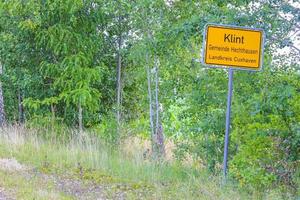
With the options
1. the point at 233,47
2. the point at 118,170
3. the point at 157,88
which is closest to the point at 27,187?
the point at 118,170

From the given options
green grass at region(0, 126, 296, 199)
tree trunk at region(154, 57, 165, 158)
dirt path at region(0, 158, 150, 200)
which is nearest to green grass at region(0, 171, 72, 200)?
dirt path at region(0, 158, 150, 200)

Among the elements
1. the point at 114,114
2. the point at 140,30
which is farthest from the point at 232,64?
the point at 114,114

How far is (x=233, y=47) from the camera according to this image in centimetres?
697

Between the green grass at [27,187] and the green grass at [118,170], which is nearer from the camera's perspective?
the green grass at [27,187]

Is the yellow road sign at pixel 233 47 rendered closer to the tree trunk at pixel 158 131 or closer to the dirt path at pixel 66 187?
the dirt path at pixel 66 187

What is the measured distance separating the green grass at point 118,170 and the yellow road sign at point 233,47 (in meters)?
1.75

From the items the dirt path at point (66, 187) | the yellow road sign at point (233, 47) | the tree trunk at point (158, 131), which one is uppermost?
the yellow road sign at point (233, 47)

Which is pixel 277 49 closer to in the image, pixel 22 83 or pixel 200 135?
pixel 200 135

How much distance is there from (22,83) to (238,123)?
7.45 metres

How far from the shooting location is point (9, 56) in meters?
13.5

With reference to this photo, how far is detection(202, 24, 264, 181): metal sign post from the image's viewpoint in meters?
6.86

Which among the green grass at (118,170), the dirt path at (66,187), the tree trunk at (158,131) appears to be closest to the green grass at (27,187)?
the dirt path at (66,187)

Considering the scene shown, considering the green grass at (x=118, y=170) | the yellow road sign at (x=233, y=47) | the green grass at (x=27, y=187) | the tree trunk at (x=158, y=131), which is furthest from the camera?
the tree trunk at (x=158, y=131)

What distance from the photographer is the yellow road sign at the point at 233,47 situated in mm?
6859
